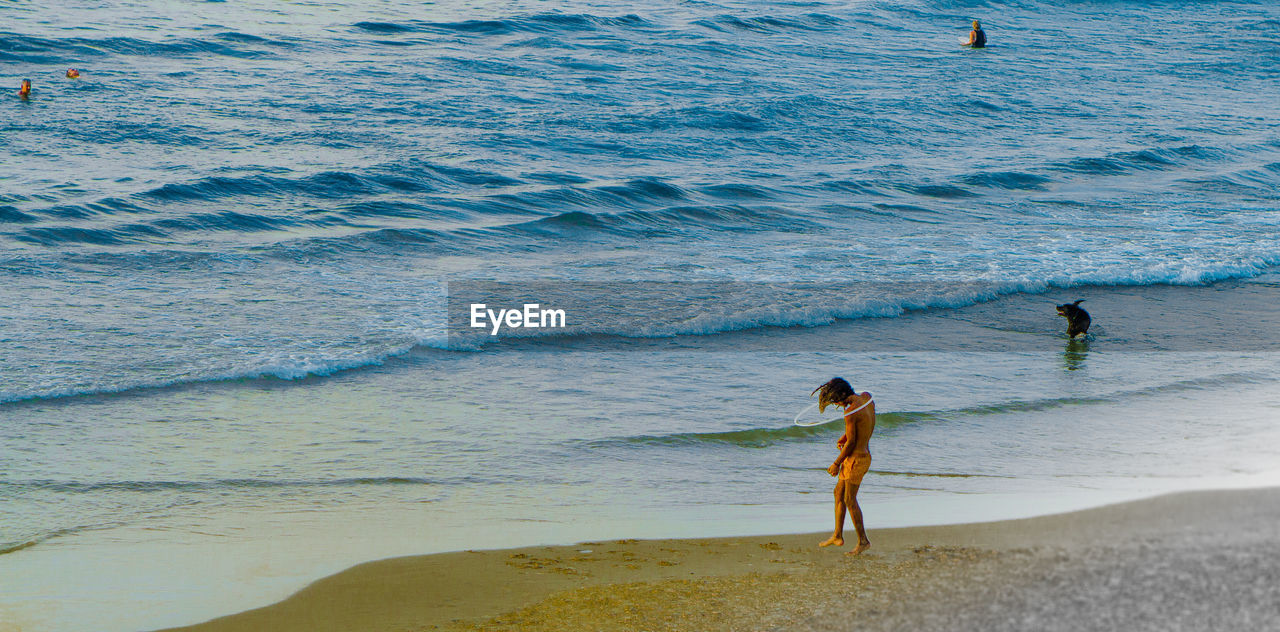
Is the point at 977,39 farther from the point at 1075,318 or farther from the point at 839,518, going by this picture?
the point at 839,518

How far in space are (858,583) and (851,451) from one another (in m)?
0.71

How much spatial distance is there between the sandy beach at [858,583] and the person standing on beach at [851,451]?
→ 0.55ft

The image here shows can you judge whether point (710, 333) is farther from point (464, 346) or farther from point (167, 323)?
point (167, 323)

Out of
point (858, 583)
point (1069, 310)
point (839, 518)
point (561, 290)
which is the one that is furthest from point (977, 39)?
point (858, 583)

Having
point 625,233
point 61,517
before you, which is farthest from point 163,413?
point 625,233

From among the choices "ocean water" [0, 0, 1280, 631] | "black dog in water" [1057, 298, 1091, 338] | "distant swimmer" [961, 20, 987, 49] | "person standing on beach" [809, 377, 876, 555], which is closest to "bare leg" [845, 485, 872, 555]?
"person standing on beach" [809, 377, 876, 555]

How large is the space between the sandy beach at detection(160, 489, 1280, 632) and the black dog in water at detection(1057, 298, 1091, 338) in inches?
188

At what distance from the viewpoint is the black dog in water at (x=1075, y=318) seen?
11734mm

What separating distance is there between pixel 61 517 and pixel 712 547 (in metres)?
3.81

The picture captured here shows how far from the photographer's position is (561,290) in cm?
1340

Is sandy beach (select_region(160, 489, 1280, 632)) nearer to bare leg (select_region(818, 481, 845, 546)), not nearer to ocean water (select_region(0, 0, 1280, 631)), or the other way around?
bare leg (select_region(818, 481, 845, 546))

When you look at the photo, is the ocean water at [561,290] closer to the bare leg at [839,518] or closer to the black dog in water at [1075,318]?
the black dog in water at [1075,318]

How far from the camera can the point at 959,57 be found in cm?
3102

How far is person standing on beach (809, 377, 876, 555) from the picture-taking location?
630cm
